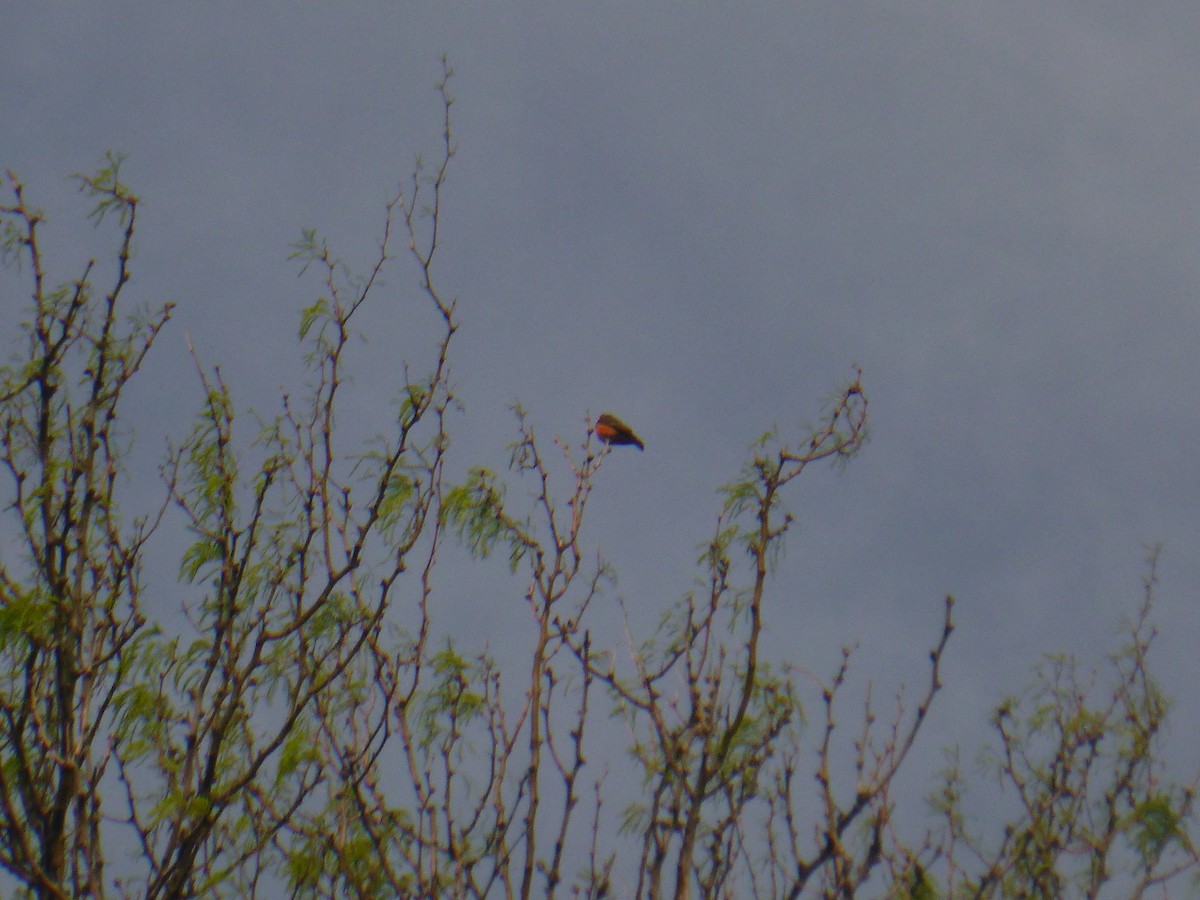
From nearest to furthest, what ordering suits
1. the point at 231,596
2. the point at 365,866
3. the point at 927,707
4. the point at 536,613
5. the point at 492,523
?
the point at 927,707 → the point at 231,596 → the point at 536,613 → the point at 365,866 → the point at 492,523

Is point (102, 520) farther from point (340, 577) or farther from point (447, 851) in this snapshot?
point (447, 851)

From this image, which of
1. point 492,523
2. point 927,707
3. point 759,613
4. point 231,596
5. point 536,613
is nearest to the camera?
point 927,707

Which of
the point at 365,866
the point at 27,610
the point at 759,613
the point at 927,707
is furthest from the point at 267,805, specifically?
the point at 927,707

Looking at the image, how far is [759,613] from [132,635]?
2.11 m

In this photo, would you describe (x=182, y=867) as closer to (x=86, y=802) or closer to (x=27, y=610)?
(x=86, y=802)

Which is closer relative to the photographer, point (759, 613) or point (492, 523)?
point (759, 613)

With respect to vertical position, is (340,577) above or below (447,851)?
above

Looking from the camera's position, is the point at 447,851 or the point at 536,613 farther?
the point at 536,613

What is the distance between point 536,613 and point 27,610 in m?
1.71

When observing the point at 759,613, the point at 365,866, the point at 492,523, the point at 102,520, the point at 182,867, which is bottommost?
the point at 182,867

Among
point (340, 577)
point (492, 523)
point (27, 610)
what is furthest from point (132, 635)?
point (492, 523)

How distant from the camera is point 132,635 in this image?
4.38m

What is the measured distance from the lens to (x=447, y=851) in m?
4.23

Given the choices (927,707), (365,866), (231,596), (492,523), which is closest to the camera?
(927,707)
